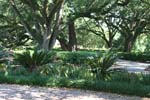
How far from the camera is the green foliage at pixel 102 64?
11.3 m

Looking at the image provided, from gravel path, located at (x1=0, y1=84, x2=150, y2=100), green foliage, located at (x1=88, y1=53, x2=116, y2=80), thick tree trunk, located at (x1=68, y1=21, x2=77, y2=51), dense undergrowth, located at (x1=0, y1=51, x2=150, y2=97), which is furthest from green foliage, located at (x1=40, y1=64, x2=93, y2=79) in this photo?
thick tree trunk, located at (x1=68, y1=21, x2=77, y2=51)

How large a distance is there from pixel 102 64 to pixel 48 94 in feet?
12.4

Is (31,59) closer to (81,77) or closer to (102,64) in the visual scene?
(81,77)

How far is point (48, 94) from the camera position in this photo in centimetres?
842

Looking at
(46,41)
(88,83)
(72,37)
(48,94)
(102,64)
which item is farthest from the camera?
(72,37)

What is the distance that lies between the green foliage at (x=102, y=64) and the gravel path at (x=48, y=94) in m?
2.09

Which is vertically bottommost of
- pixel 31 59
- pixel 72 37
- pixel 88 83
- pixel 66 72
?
pixel 88 83

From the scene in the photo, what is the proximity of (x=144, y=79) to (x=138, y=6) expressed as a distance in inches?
705

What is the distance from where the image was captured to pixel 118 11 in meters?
30.2

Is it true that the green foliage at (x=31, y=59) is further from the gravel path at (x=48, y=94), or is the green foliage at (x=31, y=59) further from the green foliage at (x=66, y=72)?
the gravel path at (x=48, y=94)

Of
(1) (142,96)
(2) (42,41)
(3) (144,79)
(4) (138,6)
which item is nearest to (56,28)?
(2) (42,41)

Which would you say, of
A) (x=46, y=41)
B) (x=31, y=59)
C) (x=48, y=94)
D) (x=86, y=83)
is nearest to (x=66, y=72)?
(x=31, y=59)

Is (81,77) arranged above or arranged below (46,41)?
below

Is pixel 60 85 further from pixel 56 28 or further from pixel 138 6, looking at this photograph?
pixel 138 6
